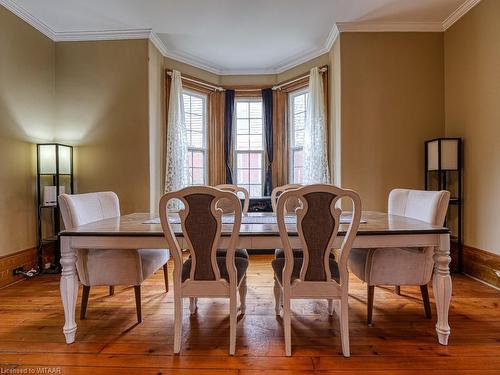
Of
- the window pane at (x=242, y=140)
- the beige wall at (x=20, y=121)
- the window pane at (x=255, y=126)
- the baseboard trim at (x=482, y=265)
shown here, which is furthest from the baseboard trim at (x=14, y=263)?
the baseboard trim at (x=482, y=265)

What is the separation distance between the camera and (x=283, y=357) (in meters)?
1.62

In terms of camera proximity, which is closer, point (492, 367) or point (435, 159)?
point (492, 367)

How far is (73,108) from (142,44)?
1152 mm

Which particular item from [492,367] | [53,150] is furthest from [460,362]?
[53,150]

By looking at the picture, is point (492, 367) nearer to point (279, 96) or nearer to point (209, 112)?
point (279, 96)

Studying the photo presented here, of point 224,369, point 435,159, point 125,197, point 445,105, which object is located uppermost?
point 445,105

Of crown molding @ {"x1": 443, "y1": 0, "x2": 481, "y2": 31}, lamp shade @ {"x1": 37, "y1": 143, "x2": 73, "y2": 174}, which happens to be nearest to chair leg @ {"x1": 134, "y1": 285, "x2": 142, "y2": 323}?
lamp shade @ {"x1": 37, "y1": 143, "x2": 73, "y2": 174}

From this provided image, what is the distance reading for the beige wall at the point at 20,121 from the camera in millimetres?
2801

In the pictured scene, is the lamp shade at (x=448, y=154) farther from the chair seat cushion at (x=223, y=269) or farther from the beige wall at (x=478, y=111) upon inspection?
the chair seat cushion at (x=223, y=269)

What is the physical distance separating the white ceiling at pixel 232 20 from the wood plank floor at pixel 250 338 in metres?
2.87

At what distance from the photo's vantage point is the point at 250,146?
14.8ft

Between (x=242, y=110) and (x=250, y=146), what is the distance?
22.9 inches

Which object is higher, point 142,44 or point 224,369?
point 142,44

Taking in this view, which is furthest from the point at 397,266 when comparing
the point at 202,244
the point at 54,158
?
the point at 54,158
